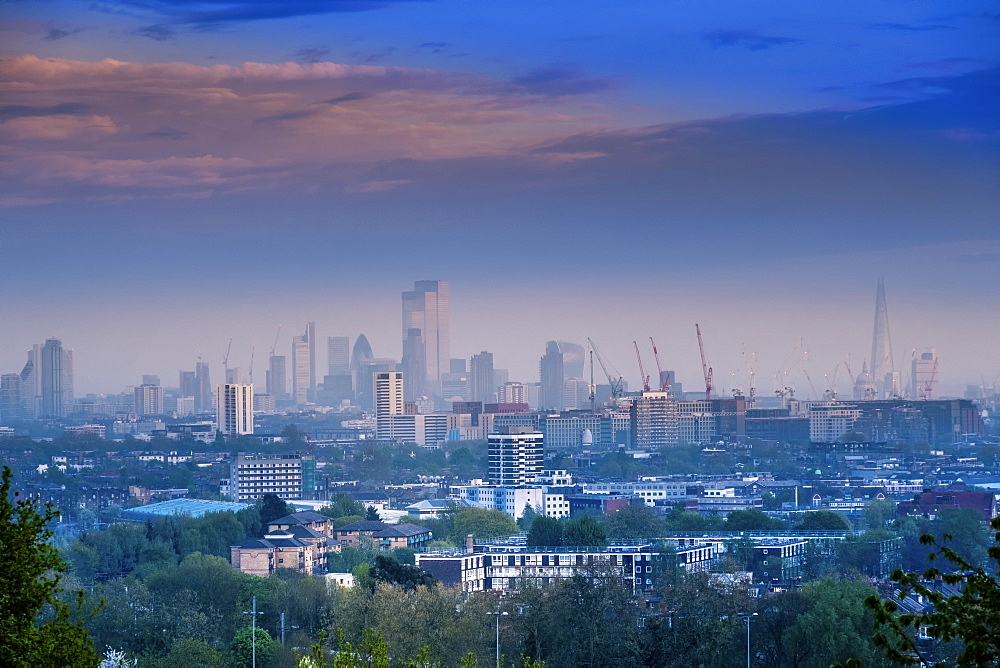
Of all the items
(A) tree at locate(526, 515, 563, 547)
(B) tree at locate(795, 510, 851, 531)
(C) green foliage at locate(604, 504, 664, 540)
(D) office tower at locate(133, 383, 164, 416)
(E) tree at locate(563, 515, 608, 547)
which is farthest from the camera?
(D) office tower at locate(133, 383, 164, 416)

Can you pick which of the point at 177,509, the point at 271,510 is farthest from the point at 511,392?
the point at 271,510

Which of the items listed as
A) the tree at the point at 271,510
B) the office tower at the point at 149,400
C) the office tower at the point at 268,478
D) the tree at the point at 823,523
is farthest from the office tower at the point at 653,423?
the tree at the point at 271,510

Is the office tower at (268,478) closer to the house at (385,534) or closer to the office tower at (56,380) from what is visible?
the house at (385,534)

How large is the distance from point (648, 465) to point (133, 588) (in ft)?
177

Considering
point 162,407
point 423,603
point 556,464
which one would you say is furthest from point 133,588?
point 162,407

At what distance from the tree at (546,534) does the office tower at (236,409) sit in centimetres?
5703

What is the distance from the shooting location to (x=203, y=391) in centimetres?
12200

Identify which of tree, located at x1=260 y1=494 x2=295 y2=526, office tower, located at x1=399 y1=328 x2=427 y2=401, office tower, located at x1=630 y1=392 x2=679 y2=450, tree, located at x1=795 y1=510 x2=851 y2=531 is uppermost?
office tower, located at x1=399 y1=328 x2=427 y2=401

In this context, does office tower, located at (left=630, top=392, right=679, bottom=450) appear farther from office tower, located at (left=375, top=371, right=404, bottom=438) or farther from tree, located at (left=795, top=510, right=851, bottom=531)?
tree, located at (left=795, top=510, right=851, bottom=531)

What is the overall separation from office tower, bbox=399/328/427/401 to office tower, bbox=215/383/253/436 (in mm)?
31438

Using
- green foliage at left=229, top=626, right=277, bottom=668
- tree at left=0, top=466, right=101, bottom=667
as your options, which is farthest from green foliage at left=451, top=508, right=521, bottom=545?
tree at left=0, top=466, right=101, bottom=667

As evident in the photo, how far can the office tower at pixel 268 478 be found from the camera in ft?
216

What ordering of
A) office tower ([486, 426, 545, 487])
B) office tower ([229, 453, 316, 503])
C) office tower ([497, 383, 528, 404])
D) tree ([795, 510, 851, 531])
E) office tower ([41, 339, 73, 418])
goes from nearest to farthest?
1. tree ([795, 510, 851, 531])
2. office tower ([229, 453, 316, 503])
3. office tower ([486, 426, 545, 487])
4. office tower ([41, 339, 73, 418])
5. office tower ([497, 383, 528, 404])

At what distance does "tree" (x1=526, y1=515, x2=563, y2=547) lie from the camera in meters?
38.6
